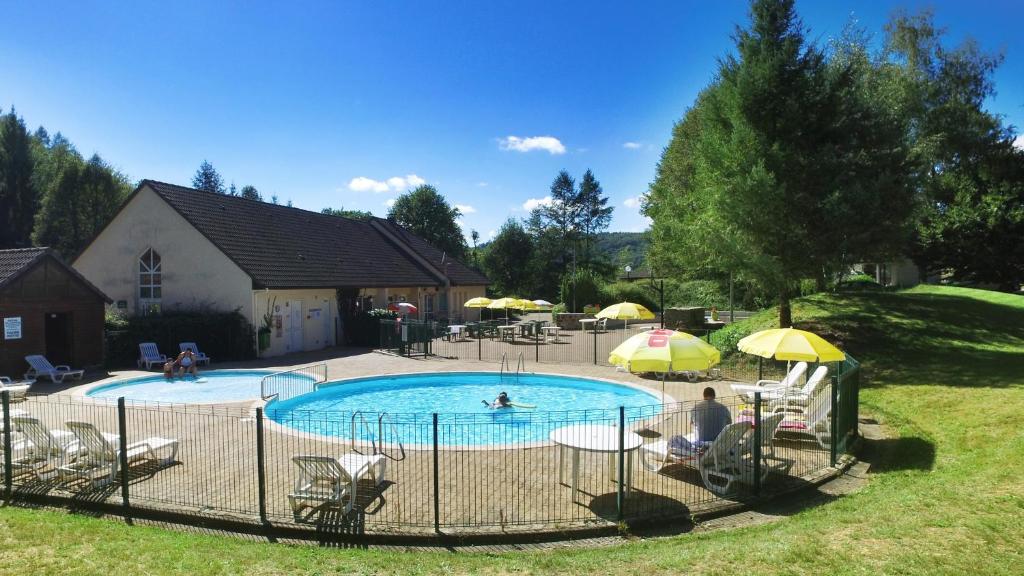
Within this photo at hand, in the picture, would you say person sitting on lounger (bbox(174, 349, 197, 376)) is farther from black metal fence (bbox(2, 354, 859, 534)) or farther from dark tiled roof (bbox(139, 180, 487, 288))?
black metal fence (bbox(2, 354, 859, 534))

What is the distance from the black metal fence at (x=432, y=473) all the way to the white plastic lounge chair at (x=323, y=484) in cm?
2

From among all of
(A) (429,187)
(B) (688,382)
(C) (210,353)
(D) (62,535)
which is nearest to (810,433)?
(B) (688,382)

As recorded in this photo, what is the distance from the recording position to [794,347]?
10703mm

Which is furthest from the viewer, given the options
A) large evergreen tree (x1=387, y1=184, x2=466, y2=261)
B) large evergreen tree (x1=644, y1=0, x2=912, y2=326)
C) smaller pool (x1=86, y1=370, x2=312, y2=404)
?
large evergreen tree (x1=387, y1=184, x2=466, y2=261)

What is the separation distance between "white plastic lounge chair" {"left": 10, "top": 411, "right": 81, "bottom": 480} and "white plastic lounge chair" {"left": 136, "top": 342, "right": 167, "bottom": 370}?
1305 centimetres

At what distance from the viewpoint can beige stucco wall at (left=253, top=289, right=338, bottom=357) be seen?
79.0ft

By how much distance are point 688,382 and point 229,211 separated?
2251 cm

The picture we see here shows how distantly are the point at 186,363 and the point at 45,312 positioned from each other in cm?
466

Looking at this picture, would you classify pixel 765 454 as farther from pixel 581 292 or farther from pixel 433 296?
pixel 581 292

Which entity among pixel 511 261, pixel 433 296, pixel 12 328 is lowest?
pixel 12 328

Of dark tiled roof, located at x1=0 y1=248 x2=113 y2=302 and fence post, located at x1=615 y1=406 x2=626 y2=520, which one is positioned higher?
dark tiled roof, located at x1=0 y1=248 x2=113 y2=302

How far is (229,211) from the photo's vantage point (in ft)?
91.0

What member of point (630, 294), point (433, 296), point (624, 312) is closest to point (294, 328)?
point (433, 296)

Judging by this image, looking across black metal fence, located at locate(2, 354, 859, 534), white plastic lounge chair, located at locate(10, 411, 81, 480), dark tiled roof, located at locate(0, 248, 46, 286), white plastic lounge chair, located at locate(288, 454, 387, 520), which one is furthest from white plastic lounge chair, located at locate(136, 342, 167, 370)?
Answer: white plastic lounge chair, located at locate(288, 454, 387, 520)
